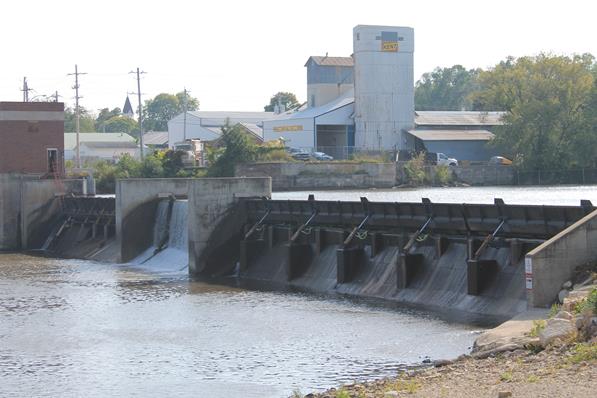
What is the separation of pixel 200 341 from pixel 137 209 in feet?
75.8

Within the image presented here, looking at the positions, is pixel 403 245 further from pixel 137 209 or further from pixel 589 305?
pixel 137 209

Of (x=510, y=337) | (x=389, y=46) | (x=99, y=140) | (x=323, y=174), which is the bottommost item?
(x=510, y=337)

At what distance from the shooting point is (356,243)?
118ft

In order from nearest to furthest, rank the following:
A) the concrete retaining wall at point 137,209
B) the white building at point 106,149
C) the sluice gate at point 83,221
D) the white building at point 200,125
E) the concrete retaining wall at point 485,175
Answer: the concrete retaining wall at point 137,209
the sluice gate at point 83,221
the concrete retaining wall at point 485,175
the white building at point 200,125
the white building at point 106,149

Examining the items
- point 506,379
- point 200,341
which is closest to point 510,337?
point 506,379

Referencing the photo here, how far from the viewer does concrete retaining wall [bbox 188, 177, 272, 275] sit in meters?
42.7

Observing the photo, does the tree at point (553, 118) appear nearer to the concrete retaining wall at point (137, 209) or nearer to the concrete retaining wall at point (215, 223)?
the concrete retaining wall at point (137, 209)

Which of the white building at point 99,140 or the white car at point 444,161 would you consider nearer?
the white car at point 444,161

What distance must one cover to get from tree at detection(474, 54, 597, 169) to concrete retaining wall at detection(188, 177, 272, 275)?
57505mm

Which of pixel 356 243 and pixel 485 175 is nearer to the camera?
pixel 356 243

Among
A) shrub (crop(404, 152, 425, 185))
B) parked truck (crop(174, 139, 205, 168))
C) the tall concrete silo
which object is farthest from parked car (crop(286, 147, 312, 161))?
shrub (crop(404, 152, 425, 185))

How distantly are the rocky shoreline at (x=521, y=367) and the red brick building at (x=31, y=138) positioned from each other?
151 ft

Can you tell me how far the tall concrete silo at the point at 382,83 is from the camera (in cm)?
9888

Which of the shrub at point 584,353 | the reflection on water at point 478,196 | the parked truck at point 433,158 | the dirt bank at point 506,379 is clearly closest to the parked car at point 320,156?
the parked truck at point 433,158
